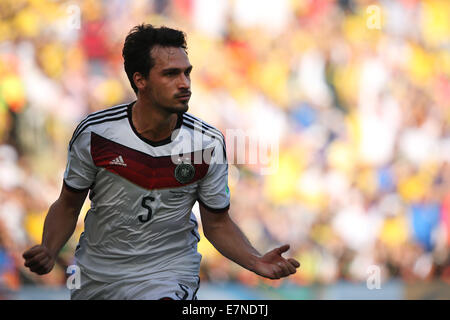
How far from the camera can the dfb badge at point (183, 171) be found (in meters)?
3.81

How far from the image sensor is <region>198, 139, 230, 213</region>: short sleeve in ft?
12.7

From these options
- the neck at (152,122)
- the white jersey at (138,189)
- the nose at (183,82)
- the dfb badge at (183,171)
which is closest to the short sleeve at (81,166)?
the white jersey at (138,189)

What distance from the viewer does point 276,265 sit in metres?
3.58

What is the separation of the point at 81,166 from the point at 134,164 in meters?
0.25

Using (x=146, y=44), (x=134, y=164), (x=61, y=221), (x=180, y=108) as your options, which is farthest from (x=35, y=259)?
(x=146, y=44)

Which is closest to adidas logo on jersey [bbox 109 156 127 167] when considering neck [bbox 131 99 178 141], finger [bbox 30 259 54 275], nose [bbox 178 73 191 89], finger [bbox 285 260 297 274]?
neck [bbox 131 99 178 141]

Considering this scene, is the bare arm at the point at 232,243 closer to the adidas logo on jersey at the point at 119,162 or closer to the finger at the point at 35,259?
the adidas logo on jersey at the point at 119,162

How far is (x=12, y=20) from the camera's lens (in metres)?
7.28

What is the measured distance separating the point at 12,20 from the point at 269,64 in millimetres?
2437

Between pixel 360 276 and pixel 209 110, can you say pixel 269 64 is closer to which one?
pixel 209 110

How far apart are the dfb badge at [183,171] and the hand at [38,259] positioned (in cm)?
72

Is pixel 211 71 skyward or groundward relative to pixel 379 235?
skyward

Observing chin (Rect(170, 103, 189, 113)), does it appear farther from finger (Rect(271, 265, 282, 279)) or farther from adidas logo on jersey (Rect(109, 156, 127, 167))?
finger (Rect(271, 265, 282, 279))

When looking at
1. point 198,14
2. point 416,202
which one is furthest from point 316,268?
point 198,14
